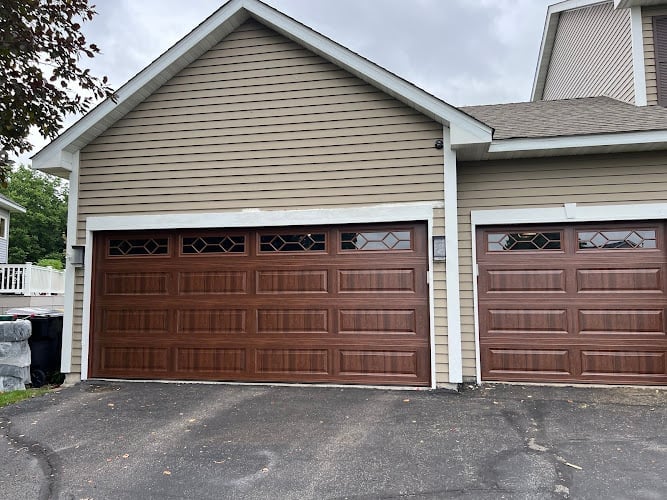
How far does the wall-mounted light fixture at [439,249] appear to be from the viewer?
570 centimetres

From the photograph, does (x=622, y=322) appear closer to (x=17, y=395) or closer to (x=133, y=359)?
(x=133, y=359)

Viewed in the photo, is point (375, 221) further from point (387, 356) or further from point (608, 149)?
point (608, 149)

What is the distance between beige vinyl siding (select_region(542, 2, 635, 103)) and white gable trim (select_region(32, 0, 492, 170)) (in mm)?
4035

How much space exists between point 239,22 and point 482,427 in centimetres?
577

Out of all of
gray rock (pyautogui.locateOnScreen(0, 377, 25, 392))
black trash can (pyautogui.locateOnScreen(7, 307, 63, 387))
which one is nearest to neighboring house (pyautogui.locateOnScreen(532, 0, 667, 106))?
black trash can (pyautogui.locateOnScreen(7, 307, 63, 387))

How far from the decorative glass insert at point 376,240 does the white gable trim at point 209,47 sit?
4.28 ft

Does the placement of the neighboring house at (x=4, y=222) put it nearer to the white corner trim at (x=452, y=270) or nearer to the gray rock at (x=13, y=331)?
the gray rock at (x=13, y=331)

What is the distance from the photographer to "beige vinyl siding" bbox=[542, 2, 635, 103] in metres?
8.04

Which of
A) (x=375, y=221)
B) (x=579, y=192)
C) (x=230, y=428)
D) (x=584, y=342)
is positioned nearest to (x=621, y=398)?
(x=584, y=342)

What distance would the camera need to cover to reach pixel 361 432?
422 centimetres

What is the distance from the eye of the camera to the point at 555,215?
19.9 feet

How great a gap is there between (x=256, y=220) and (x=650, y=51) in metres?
6.74

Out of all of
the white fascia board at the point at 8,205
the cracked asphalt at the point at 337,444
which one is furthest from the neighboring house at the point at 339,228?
the white fascia board at the point at 8,205

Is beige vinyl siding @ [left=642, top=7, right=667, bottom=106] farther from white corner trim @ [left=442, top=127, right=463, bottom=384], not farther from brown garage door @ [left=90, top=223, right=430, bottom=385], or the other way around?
brown garage door @ [left=90, top=223, right=430, bottom=385]
